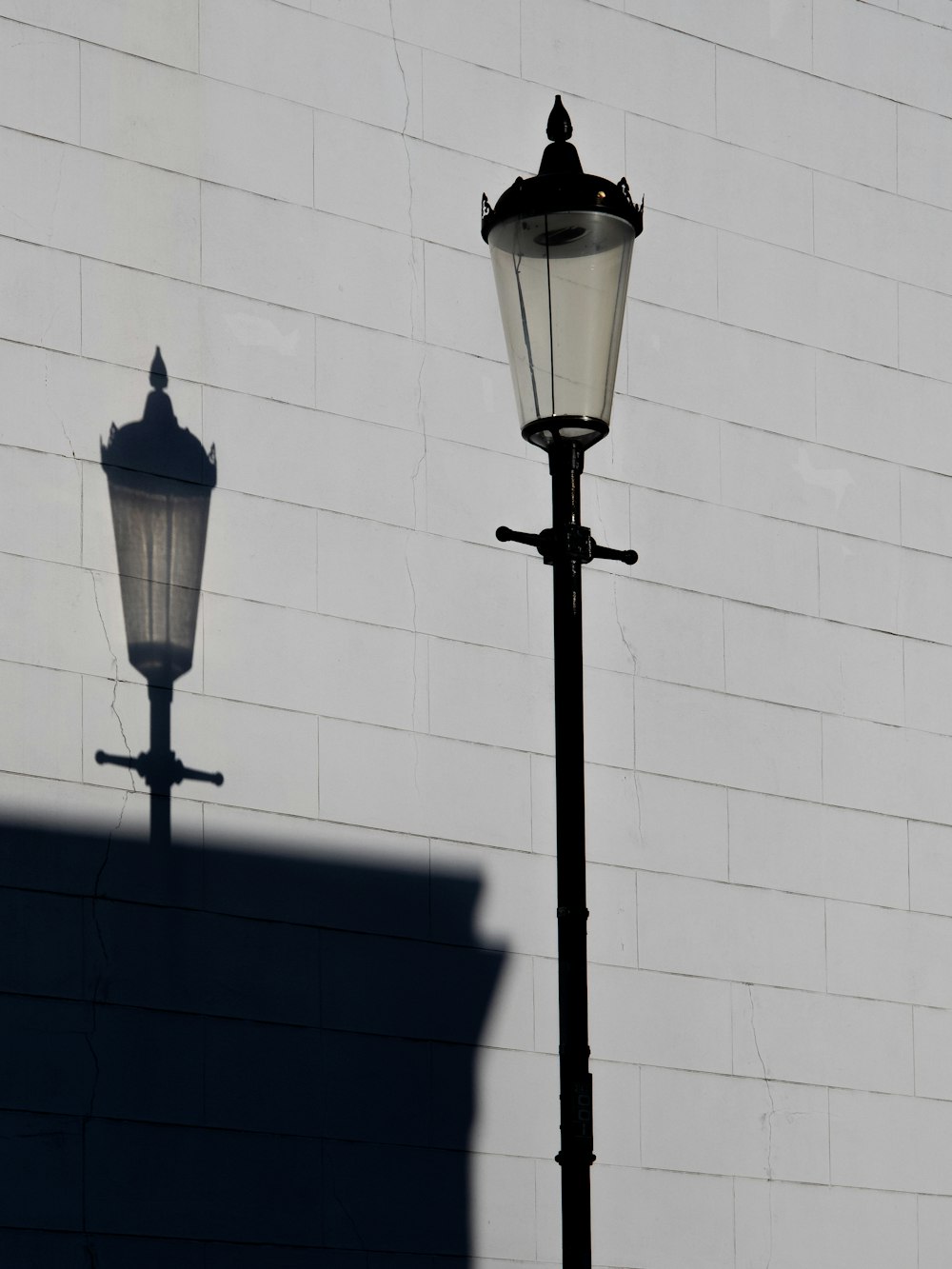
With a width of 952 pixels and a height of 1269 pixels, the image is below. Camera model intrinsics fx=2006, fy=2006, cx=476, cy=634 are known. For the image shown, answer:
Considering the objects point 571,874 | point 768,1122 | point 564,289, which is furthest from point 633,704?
point 564,289

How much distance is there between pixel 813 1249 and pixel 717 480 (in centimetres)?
309

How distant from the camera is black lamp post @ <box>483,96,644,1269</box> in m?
4.99

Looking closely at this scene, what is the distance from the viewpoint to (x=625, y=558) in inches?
208

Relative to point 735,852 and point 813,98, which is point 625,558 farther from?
point 813,98

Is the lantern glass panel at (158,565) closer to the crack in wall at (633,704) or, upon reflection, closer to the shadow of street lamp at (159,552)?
the shadow of street lamp at (159,552)

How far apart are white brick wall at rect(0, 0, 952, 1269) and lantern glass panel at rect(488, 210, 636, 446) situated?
7.61 ft

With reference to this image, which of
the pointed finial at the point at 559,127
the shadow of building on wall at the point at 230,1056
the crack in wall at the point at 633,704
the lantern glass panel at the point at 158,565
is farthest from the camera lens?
the crack in wall at the point at 633,704

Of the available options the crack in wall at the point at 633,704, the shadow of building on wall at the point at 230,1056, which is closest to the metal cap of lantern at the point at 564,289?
the shadow of building on wall at the point at 230,1056

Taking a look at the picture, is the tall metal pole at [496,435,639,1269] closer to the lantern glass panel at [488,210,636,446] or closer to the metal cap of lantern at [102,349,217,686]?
the lantern glass panel at [488,210,636,446]

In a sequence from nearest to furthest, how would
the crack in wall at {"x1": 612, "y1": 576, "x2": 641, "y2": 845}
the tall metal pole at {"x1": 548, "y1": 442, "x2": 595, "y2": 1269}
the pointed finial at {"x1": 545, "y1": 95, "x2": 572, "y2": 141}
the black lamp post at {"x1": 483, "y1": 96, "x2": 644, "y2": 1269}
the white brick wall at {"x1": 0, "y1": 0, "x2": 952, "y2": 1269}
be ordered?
the tall metal pole at {"x1": 548, "y1": 442, "x2": 595, "y2": 1269}
the black lamp post at {"x1": 483, "y1": 96, "x2": 644, "y2": 1269}
the pointed finial at {"x1": 545, "y1": 95, "x2": 572, "y2": 141}
the white brick wall at {"x1": 0, "y1": 0, "x2": 952, "y2": 1269}
the crack in wall at {"x1": 612, "y1": 576, "x2": 641, "y2": 845}

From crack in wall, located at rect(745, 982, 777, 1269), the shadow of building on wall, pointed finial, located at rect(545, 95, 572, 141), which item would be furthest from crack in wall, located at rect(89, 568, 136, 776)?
crack in wall, located at rect(745, 982, 777, 1269)

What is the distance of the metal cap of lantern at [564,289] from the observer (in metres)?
5.01

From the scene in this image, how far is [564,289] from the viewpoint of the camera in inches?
197

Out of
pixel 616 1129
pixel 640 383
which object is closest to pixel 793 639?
pixel 640 383
